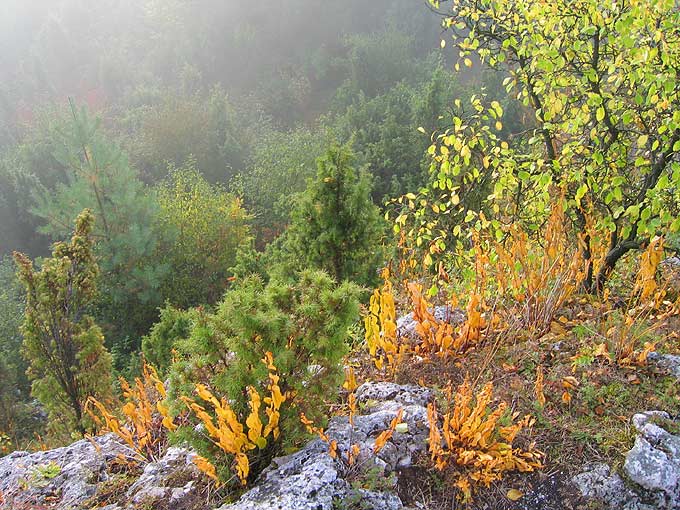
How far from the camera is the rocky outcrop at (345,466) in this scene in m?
1.88

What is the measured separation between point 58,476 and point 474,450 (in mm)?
1902

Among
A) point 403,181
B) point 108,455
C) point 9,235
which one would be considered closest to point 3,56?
point 9,235

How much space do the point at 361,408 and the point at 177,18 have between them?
3185 centimetres

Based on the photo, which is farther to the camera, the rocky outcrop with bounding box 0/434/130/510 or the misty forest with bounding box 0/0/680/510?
the rocky outcrop with bounding box 0/434/130/510

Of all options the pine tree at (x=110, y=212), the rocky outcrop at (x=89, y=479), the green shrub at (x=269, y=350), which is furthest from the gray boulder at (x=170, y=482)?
the pine tree at (x=110, y=212)

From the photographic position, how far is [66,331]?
20.6 feet

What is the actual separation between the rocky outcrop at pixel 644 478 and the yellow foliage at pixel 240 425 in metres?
1.22

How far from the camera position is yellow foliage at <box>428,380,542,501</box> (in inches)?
79.1

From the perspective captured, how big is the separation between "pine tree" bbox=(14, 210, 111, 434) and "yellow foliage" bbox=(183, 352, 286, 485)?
4.35 m

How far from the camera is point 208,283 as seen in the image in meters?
14.6

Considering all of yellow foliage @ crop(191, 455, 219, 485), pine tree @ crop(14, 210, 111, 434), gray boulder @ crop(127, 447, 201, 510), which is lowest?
pine tree @ crop(14, 210, 111, 434)

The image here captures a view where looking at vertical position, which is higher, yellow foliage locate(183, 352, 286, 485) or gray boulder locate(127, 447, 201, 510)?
yellow foliage locate(183, 352, 286, 485)

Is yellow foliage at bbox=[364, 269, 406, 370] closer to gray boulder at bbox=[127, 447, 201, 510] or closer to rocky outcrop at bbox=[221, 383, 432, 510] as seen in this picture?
rocky outcrop at bbox=[221, 383, 432, 510]

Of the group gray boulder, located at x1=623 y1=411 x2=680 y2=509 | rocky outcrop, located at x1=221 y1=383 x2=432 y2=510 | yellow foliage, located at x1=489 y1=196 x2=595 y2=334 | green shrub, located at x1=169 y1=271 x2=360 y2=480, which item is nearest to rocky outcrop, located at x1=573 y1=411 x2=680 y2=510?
gray boulder, located at x1=623 y1=411 x2=680 y2=509
